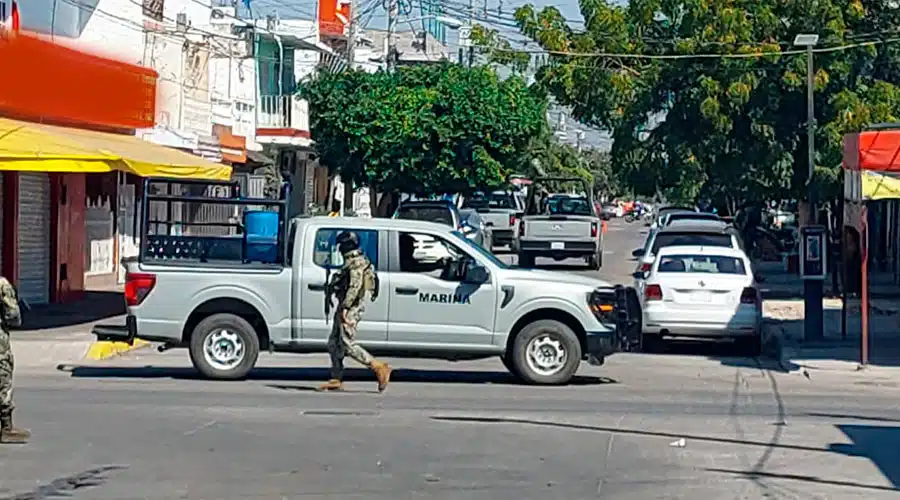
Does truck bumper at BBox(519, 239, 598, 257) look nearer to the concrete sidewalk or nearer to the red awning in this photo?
the concrete sidewalk

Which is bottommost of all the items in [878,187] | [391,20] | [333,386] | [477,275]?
[333,386]

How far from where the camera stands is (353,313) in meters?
16.2

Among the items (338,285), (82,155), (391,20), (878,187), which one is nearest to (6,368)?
(338,285)

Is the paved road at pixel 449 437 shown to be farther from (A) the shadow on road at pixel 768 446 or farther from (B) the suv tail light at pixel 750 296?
(B) the suv tail light at pixel 750 296

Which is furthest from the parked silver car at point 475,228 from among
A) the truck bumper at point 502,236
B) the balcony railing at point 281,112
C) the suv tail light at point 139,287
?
the suv tail light at point 139,287

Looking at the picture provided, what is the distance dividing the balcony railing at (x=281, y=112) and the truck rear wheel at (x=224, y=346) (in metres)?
29.7

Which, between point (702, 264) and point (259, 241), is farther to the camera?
point (702, 264)

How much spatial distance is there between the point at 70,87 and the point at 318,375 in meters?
10.2

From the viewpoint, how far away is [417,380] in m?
17.9

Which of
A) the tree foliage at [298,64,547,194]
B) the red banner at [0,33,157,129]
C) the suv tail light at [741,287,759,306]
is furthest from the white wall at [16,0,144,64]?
the suv tail light at [741,287,759,306]

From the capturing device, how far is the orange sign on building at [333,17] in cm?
5316

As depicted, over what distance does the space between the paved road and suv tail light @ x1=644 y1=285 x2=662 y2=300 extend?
9.27 ft

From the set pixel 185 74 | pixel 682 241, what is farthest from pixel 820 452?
pixel 185 74

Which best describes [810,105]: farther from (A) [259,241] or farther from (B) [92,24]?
(A) [259,241]
